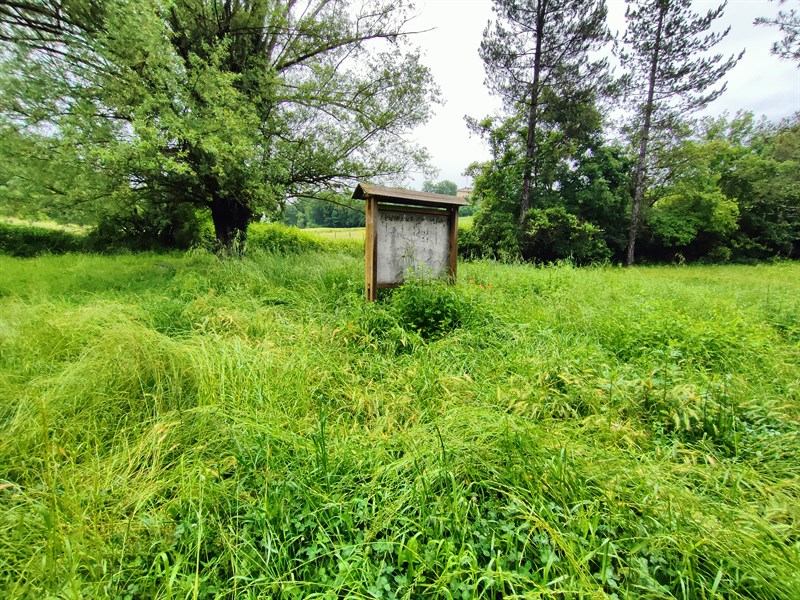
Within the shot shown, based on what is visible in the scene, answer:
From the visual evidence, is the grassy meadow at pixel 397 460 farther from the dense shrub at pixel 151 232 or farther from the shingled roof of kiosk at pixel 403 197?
the dense shrub at pixel 151 232

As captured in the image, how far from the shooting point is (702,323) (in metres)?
3.71

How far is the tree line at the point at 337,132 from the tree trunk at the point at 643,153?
94 mm

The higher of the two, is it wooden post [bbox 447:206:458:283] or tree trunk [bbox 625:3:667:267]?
tree trunk [bbox 625:3:667:267]

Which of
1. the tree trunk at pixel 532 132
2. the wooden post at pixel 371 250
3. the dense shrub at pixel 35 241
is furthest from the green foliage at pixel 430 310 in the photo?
the dense shrub at pixel 35 241

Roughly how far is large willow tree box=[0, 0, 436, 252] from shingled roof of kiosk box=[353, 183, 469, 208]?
2.98 meters

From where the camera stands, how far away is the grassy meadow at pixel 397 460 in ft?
4.27

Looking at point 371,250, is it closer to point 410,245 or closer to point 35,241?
point 410,245

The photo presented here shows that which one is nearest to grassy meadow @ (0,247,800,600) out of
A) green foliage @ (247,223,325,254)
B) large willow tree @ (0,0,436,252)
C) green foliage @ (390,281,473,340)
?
green foliage @ (390,281,473,340)

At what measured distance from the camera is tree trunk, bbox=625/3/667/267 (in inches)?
522

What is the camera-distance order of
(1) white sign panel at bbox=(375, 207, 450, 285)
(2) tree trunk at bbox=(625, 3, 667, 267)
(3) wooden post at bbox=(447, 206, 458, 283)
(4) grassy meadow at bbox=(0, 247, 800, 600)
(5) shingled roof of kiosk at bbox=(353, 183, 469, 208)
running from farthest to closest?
1. (2) tree trunk at bbox=(625, 3, 667, 267)
2. (3) wooden post at bbox=(447, 206, 458, 283)
3. (1) white sign panel at bbox=(375, 207, 450, 285)
4. (5) shingled roof of kiosk at bbox=(353, 183, 469, 208)
5. (4) grassy meadow at bbox=(0, 247, 800, 600)

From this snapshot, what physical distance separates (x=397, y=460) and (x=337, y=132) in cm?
925

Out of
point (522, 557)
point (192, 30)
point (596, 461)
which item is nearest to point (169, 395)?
point (522, 557)

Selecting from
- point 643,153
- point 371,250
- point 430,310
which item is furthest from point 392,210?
point 643,153

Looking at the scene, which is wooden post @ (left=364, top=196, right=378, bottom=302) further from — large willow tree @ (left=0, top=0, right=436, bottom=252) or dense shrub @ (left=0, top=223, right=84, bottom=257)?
dense shrub @ (left=0, top=223, right=84, bottom=257)
